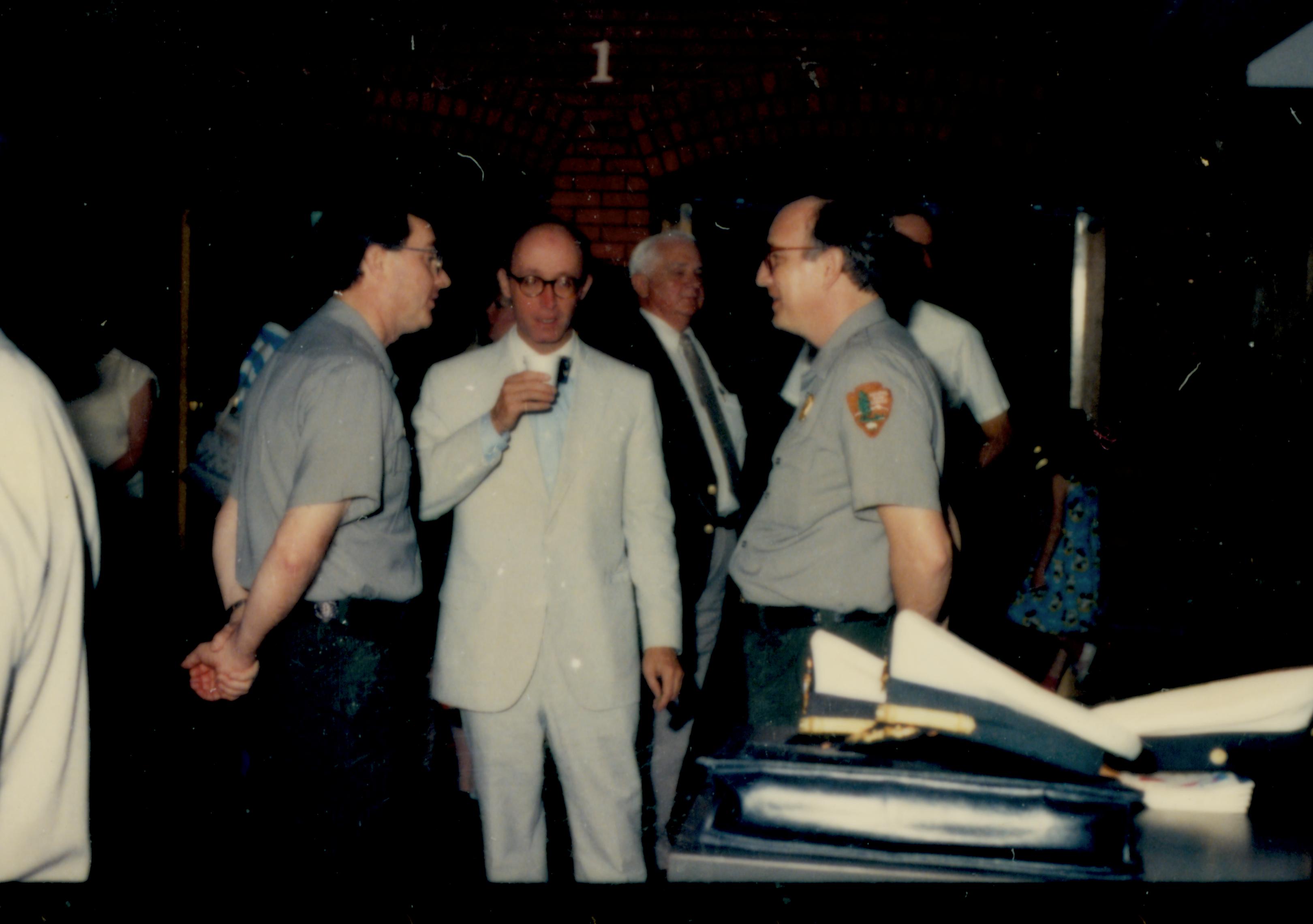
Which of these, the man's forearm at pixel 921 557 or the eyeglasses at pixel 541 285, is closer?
Result: the man's forearm at pixel 921 557

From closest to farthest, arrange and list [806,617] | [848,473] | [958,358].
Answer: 1. [848,473]
2. [806,617]
3. [958,358]

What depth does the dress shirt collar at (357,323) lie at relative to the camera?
2.40 metres

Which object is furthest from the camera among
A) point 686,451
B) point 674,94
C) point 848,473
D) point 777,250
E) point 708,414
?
point 674,94

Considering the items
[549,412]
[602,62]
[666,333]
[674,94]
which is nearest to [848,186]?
[674,94]

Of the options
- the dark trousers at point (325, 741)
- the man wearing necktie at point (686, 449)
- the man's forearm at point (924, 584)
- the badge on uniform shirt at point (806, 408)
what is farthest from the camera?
the man wearing necktie at point (686, 449)

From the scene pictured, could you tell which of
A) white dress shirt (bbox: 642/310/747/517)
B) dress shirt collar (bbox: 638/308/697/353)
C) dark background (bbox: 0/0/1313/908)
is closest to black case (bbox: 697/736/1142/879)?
white dress shirt (bbox: 642/310/747/517)

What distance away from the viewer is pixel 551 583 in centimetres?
253

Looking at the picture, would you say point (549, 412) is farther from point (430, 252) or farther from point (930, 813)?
point (930, 813)

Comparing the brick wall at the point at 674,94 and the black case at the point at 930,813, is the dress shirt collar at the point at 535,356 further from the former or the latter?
the brick wall at the point at 674,94

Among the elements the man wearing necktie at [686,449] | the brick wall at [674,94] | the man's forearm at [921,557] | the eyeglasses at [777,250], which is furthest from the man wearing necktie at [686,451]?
the brick wall at [674,94]

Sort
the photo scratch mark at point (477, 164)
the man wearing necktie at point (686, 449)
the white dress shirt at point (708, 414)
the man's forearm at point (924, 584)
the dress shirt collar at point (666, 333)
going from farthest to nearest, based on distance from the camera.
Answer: the photo scratch mark at point (477, 164) < the dress shirt collar at point (666, 333) < the white dress shirt at point (708, 414) < the man wearing necktie at point (686, 449) < the man's forearm at point (924, 584)

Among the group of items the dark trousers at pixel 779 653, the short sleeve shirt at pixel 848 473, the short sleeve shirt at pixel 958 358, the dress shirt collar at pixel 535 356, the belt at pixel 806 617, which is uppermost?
the short sleeve shirt at pixel 958 358

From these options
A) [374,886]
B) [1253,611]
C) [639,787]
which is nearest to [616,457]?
[639,787]

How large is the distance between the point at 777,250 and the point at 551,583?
3.15 feet
